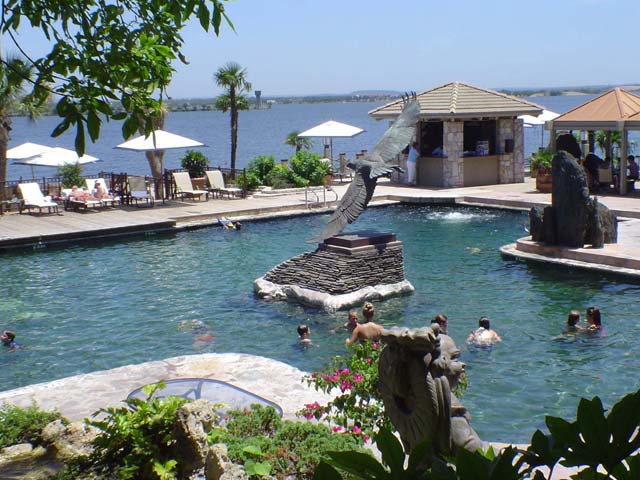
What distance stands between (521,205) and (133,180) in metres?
13.2

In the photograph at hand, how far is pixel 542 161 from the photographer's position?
30203 millimetres

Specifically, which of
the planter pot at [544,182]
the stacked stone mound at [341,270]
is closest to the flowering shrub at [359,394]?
the stacked stone mound at [341,270]

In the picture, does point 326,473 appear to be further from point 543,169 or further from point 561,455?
point 543,169

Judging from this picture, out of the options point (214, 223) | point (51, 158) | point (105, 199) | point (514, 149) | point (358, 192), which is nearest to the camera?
point (358, 192)

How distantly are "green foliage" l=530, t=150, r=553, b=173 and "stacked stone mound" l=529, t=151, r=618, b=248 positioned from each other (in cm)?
988

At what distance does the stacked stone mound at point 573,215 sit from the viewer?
56.6 feet

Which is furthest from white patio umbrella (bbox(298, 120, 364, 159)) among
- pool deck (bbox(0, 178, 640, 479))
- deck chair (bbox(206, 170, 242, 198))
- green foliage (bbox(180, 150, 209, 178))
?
deck chair (bbox(206, 170, 242, 198))

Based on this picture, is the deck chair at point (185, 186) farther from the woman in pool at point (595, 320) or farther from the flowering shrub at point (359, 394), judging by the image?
the flowering shrub at point (359, 394)

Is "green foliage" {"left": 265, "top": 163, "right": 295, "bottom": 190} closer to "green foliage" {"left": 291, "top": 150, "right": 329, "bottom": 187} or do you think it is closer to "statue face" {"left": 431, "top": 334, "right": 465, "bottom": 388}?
"green foliage" {"left": 291, "top": 150, "right": 329, "bottom": 187}

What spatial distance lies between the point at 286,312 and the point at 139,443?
8180mm

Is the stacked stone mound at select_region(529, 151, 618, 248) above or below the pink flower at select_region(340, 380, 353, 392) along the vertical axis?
above

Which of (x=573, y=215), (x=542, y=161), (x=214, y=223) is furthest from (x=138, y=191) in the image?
(x=573, y=215)

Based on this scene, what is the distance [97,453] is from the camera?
632 cm

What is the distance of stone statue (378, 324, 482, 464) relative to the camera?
16.6 feet
